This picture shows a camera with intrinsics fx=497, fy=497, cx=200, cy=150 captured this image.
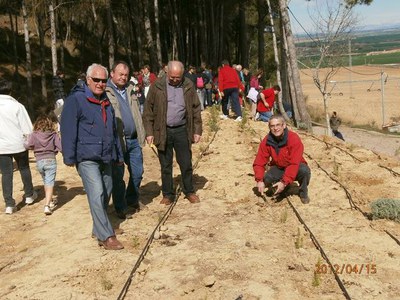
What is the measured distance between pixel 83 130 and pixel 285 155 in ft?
9.16

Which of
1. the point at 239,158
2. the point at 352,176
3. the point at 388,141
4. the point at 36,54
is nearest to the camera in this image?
the point at 352,176

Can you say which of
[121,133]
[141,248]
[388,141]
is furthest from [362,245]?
[388,141]

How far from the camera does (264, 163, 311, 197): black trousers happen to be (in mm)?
6574

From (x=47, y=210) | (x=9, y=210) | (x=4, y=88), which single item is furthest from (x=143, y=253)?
(x=4, y=88)

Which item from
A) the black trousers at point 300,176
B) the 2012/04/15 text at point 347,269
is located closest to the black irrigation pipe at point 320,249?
the 2012/04/15 text at point 347,269

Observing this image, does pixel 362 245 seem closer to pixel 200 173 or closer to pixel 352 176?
pixel 352 176

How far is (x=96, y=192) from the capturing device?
4922mm

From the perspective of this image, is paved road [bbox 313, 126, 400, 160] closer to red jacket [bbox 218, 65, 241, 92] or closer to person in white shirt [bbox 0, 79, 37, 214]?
red jacket [bbox 218, 65, 241, 92]

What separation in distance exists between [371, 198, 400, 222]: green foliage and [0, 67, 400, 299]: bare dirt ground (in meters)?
0.12

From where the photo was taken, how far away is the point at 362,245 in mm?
5062

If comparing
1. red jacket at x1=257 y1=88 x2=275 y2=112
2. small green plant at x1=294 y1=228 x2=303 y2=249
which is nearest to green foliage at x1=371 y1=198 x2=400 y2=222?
small green plant at x1=294 y1=228 x2=303 y2=249

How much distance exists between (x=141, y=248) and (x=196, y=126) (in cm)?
195

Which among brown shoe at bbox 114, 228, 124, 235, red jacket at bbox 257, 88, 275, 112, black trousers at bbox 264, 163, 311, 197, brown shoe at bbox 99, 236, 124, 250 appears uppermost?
red jacket at bbox 257, 88, 275, 112

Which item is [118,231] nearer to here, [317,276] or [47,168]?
[47,168]
